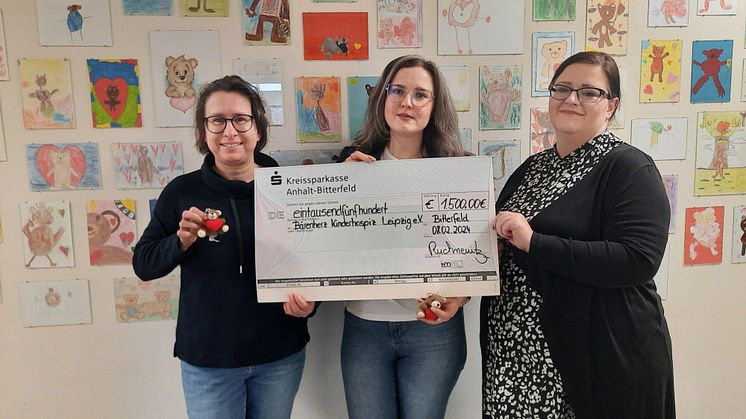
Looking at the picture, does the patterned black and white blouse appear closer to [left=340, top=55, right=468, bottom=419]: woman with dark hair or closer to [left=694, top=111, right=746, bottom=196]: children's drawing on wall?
[left=340, top=55, right=468, bottom=419]: woman with dark hair

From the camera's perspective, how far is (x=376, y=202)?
1424 mm

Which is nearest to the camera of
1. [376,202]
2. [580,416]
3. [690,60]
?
[580,416]

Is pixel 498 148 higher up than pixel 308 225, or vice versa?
pixel 498 148

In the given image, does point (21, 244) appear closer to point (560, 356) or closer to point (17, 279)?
point (17, 279)

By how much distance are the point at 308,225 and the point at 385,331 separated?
42cm

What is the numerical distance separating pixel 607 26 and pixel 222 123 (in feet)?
4.99

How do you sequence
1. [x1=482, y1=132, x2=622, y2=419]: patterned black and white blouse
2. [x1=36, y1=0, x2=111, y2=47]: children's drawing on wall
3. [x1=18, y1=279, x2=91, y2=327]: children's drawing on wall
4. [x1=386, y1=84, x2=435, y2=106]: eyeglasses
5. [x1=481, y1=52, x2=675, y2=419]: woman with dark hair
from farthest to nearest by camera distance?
[x1=18, y1=279, x2=91, y2=327]: children's drawing on wall, [x1=36, y1=0, x2=111, y2=47]: children's drawing on wall, [x1=386, y1=84, x2=435, y2=106]: eyeglasses, [x1=482, y1=132, x2=622, y2=419]: patterned black and white blouse, [x1=481, y1=52, x2=675, y2=419]: woman with dark hair

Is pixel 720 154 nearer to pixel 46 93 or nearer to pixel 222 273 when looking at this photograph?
pixel 222 273

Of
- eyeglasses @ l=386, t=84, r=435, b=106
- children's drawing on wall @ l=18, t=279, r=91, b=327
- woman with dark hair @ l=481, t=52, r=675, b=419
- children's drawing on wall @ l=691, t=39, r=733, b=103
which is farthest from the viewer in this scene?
children's drawing on wall @ l=691, t=39, r=733, b=103

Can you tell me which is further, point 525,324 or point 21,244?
point 21,244

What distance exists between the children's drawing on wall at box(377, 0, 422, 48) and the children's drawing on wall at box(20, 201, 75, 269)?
1349 mm

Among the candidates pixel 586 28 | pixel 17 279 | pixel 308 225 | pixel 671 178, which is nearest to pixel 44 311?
pixel 17 279

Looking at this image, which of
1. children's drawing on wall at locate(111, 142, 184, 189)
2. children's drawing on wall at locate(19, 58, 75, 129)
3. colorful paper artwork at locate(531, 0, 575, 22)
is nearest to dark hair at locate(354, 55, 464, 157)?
colorful paper artwork at locate(531, 0, 575, 22)

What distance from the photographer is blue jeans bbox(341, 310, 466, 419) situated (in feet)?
4.93
